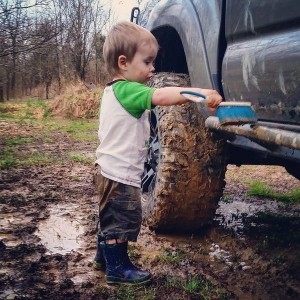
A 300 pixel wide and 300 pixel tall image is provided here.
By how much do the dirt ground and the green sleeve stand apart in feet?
2.31

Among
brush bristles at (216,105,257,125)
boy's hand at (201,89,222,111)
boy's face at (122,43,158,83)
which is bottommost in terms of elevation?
brush bristles at (216,105,257,125)

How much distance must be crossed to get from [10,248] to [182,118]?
1053 mm

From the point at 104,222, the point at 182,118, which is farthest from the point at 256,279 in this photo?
the point at 182,118

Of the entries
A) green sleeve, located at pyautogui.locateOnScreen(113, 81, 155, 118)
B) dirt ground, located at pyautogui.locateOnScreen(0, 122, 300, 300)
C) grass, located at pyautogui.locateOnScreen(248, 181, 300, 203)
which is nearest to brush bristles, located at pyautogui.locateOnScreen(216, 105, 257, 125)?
green sleeve, located at pyautogui.locateOnScreen(113, 81, 155, 118)

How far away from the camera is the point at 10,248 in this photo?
2.20 meters

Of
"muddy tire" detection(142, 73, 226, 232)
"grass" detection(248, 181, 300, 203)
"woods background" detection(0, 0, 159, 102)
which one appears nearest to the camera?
"muddy tire" detection(142, 73, 226, 232)

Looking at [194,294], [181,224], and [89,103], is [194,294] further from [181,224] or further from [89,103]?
[89,103]

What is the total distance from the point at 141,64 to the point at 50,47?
10.1m

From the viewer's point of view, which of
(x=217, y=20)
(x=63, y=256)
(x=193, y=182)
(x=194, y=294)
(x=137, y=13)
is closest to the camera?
(x=194, y=294)

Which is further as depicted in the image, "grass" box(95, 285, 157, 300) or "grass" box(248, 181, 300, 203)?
"grass" box(248, 181, 300, 203)

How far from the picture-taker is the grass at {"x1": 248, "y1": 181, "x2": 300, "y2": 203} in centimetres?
366

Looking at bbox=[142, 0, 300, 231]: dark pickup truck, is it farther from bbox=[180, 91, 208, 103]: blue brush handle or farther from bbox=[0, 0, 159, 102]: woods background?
bbox=[0, 0, 159, 102]: woods background

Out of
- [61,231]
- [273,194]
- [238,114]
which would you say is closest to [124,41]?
[238,114]

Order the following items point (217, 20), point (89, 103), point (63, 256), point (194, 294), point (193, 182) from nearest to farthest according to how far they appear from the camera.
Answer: point (194, 294) < point (217, 20) < point (63, 256) < point (193, 182) < point (89, 103)
